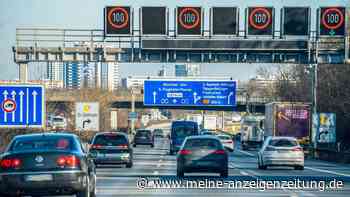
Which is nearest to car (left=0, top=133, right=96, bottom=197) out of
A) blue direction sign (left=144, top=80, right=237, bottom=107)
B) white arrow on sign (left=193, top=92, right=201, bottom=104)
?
blue direction sign (left=144, top=80, right=237, bottom=107)

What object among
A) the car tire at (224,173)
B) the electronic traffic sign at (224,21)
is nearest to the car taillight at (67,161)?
the car tire at (224,173)

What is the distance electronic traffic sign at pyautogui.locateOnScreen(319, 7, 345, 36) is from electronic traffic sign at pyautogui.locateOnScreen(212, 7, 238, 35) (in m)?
3.82

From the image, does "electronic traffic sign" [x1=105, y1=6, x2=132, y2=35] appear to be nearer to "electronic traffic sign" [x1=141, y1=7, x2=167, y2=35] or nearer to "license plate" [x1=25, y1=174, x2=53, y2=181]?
"electronic traffic sign" [x1=141, y1=7, x2=167, y2=35]

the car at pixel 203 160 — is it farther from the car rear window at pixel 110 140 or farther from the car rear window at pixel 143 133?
the car rear window at pixel 143 133

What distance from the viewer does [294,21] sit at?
133ft

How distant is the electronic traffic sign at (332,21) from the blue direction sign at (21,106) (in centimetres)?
1459

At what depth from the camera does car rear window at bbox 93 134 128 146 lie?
133 feet

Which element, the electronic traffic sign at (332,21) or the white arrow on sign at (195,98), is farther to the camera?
the white arrow on sign at (195,98)

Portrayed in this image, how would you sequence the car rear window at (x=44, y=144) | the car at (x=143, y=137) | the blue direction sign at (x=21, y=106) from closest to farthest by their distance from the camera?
1. the car rear window at (x=44, y=144)
2. the blue direction sign at (x=21, y=106)
3. the car at (x=143, y=137)

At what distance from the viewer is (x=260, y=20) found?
40312 millimetres

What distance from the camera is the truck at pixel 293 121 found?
61.9 meters

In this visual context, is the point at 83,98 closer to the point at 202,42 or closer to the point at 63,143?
the point at 202,42

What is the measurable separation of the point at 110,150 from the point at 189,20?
664 cm

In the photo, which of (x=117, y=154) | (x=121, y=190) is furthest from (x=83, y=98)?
(x=121, y=190)
